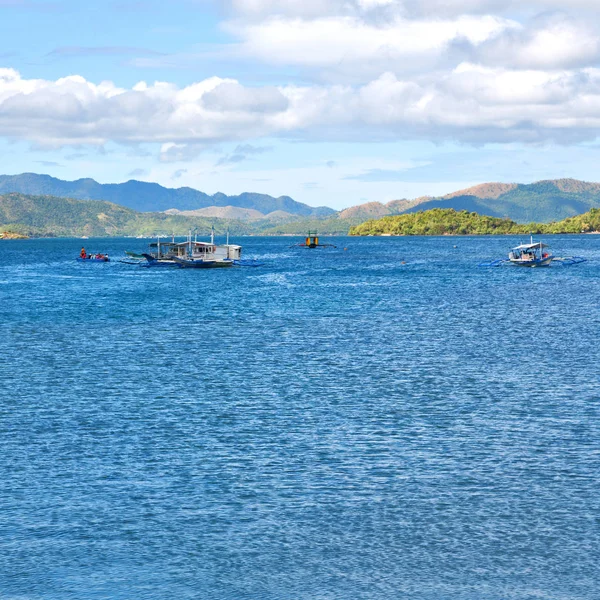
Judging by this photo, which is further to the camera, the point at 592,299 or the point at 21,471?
the point at 592,299

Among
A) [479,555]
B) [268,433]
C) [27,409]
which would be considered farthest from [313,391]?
[479,555]

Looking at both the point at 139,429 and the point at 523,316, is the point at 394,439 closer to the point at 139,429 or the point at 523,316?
the point at 139,429

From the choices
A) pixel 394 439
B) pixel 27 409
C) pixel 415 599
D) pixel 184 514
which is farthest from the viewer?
pixel 27 409

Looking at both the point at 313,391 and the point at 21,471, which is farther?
the point at 313,391

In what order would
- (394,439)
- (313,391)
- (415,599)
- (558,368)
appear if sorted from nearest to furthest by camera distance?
(415,599) → (394,439) → (313,391) → (558,368)

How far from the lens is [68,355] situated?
229ft

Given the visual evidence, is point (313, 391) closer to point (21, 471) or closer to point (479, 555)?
point (21, 471)

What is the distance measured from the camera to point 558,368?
197 feet

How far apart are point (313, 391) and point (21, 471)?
20.6 m

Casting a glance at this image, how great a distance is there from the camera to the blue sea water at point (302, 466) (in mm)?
26219

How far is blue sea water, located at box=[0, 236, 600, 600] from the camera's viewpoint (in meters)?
26.2

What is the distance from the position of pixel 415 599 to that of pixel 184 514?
9.83 metres

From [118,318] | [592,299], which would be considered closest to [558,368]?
[118,318]

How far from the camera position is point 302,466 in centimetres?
3684
